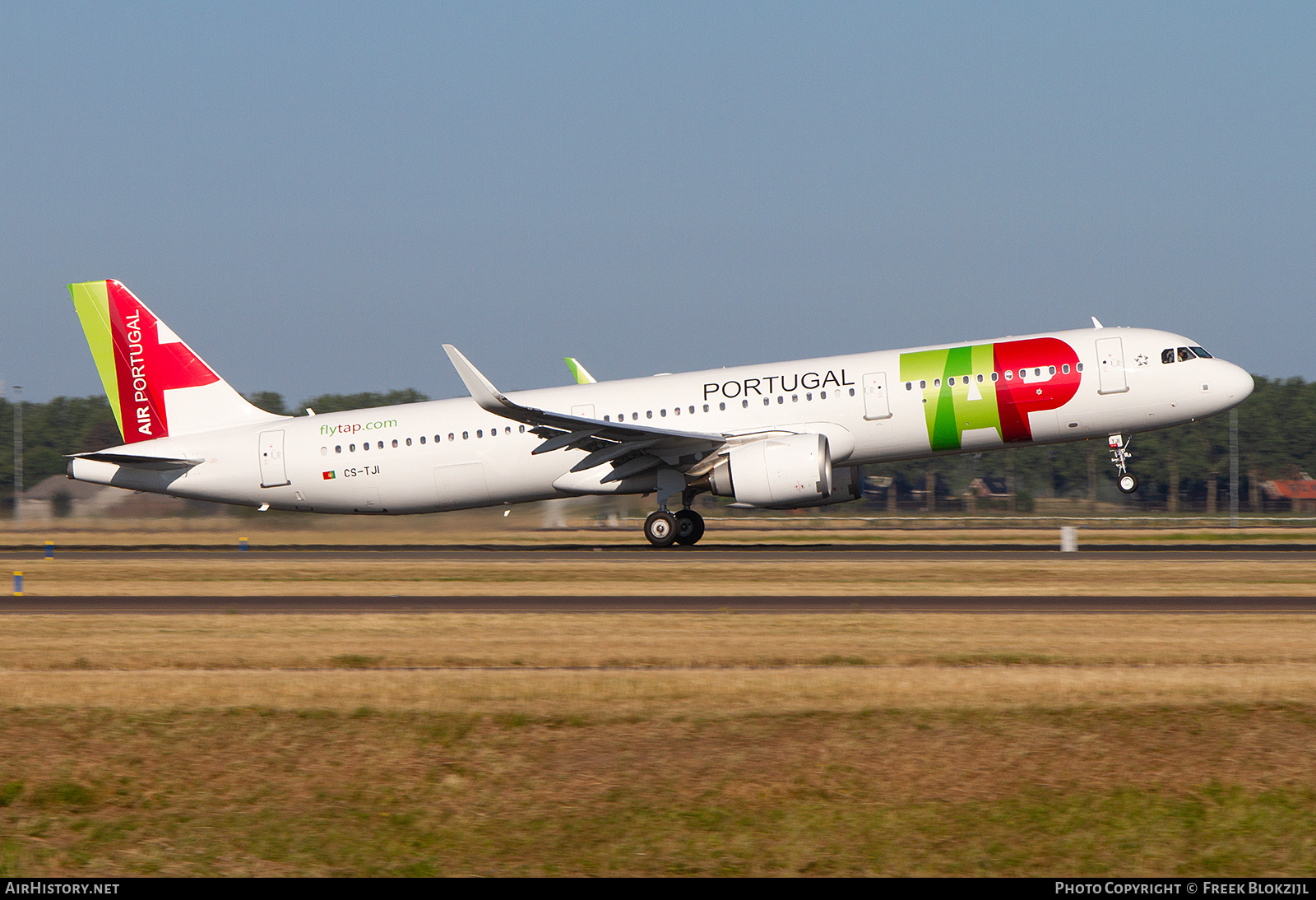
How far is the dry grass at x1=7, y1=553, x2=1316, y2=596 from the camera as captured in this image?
23109mm

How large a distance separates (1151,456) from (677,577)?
3418 inches

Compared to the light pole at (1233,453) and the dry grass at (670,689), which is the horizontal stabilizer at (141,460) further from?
the light pole at (1233,453)

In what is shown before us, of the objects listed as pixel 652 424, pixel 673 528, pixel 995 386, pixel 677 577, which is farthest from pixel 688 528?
pixel 995 386

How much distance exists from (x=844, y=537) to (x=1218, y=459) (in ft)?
225

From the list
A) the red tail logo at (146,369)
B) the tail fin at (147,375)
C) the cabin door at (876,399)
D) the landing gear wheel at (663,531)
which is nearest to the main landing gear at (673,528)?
the landing gear wheel at (663,531)

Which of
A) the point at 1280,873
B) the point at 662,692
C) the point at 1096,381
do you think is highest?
the point at 1096,381

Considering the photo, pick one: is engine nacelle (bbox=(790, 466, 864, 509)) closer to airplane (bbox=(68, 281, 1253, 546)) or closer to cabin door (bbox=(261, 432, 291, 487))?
airplane (bbox=(68, 281, 1253, 546))

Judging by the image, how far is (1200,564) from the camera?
27891 mm

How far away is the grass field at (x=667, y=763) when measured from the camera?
Answer: 30.7 ft

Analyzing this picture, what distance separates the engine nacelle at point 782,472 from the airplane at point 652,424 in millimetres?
45

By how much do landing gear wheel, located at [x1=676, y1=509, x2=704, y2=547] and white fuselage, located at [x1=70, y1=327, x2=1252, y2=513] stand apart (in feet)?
6.99

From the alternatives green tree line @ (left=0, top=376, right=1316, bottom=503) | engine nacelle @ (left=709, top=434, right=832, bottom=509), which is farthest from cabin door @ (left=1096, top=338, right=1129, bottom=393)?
green tree line @ (left=0, top=376, right=1316, bottom=503)

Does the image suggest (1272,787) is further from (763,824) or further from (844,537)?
(844,537)

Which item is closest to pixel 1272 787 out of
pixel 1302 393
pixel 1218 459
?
pixel 1218 459
